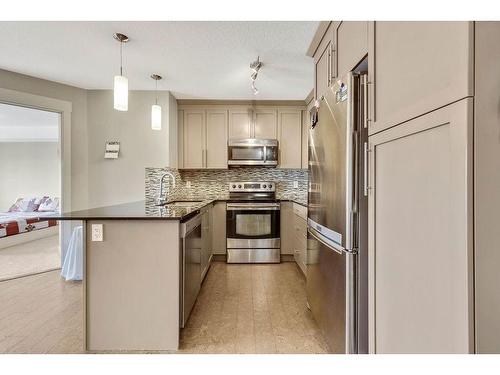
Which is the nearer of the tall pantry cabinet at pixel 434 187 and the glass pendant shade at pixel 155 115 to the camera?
the tall pantry cabinet at pixel 434 187

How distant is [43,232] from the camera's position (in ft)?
19.3

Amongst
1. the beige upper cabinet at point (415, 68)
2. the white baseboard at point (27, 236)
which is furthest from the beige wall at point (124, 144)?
the beige upper cabinet at point (415, 68)

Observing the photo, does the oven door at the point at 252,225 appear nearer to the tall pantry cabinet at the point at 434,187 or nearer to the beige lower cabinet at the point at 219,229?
the beige lower cabinet at the point at 219,229

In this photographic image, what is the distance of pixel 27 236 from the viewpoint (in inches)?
211

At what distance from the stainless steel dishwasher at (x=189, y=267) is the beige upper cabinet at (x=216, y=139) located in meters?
1.80

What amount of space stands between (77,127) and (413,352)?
4177 millimetres

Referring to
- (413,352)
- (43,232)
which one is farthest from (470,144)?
(43,232)

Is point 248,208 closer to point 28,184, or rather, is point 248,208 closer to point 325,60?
point 325,60

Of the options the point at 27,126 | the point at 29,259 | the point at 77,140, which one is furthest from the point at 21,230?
the point at 27,126

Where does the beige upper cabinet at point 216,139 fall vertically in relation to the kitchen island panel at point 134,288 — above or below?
above

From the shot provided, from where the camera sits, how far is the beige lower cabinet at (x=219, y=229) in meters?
4.07

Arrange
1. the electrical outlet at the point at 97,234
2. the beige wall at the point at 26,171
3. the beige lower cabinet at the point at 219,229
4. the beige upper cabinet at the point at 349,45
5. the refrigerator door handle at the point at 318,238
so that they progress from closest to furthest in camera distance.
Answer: the beige upper cabinet at the point at 349,45 → the refrigerator door handle at the point at 318,238 → the electrical outlet at the point at 97,234 → the beige lower cabinet at the point at 219,229 → the beige wall at the point at 26,171

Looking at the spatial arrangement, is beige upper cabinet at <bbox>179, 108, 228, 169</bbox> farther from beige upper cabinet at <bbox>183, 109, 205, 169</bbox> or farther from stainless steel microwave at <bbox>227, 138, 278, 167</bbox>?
stainless steel microwave at <bbox>227, 138, 278, 167</bbox>

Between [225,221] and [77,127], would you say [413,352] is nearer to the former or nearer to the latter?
[225,221]
